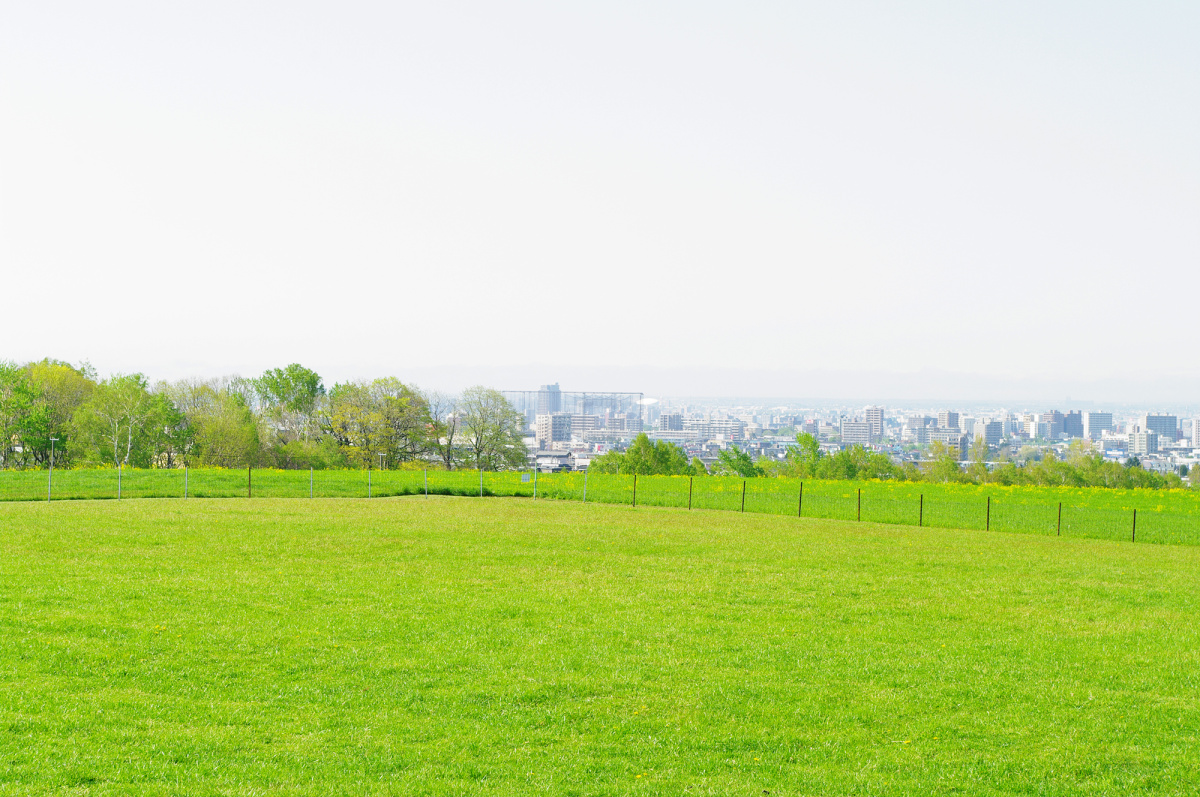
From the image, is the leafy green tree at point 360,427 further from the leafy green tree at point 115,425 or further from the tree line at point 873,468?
the tree line at point 873,468

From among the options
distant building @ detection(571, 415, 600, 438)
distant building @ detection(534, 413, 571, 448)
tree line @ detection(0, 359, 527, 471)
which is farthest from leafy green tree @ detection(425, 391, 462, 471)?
distant building @ detection(571, 415, 600, 438)

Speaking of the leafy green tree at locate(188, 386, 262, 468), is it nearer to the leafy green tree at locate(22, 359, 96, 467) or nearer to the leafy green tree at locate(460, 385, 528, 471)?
the leafy green tree at locate(22, 359, 96, 467)

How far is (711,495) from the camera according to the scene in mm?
48062

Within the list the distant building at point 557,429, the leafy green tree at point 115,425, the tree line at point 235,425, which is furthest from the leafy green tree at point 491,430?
the distant building at point 557,429

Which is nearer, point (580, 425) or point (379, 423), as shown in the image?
point (379, 423)

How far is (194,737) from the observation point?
31.4 ft

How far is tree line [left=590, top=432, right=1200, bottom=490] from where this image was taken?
80.1 meters

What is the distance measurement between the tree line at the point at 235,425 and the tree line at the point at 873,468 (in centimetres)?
1511

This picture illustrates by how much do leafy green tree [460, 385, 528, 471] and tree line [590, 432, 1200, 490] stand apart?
9.21 m

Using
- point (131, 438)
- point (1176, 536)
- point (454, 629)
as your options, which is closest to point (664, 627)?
point (454, 629)

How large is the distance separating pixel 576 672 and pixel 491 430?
79.6 metres

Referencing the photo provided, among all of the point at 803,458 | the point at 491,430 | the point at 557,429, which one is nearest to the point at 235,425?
the point at 491,430

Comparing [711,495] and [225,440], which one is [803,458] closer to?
[711,495]

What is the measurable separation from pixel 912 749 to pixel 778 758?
64.0 inches
